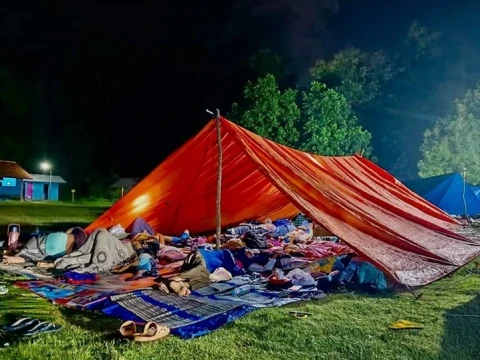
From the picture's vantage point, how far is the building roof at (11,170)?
28608 mm

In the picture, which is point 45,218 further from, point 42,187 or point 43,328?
point 42,187

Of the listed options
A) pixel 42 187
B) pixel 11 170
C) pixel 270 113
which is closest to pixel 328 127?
pixel 270 113

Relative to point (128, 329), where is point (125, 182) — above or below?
above

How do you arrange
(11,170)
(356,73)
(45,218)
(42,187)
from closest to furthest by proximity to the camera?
(45,218) → (356,73) → (11,170) → (42,187)

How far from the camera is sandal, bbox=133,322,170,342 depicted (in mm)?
3027

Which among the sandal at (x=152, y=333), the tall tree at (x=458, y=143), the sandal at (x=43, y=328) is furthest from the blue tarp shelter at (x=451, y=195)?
the sandal at (x=43, y=328)

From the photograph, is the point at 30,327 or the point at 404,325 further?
the point at 404,325

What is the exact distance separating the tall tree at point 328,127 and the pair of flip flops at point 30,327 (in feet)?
58.6

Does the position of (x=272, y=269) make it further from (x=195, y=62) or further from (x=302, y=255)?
(x=195, y=62)

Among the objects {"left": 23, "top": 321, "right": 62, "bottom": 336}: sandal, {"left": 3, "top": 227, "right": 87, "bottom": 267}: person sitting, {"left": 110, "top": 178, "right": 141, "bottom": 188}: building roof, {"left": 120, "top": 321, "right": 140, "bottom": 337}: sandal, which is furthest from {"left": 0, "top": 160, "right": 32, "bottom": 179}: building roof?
{"left": 120, "top": 321, "right": 140, "bottom": 337}: sandal

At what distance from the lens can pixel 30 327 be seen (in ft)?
10.7

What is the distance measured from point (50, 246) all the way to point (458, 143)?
734 inches

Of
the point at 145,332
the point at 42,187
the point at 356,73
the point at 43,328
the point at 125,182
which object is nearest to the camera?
the point at 145,332

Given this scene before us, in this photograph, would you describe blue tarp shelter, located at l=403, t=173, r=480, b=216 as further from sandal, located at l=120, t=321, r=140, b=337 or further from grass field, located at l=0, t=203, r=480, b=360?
sandal, located at l=120, t=321, r=140, b=337
